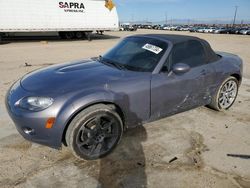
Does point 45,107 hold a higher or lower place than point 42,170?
higher

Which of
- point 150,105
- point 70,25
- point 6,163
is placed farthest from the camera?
point 70,25

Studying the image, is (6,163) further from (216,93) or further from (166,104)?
(216,93)

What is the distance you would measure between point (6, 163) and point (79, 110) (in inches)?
48.6

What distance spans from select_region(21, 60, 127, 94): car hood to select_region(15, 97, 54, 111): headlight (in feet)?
0.43

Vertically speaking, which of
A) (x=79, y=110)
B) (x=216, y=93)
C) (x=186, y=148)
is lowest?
(x=186, y=148)

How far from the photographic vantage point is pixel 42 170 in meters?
2.82

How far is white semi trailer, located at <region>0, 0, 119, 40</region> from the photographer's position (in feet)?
56.7

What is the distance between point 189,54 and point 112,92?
173cm

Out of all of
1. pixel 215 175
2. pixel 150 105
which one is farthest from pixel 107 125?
pixel 215 175

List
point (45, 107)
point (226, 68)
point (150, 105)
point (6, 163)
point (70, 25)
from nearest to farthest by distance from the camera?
1. point (45, 107)
2. point (6, 163)
3. point (150, 105)
4. point (226, 68)
5. point (70, 25)

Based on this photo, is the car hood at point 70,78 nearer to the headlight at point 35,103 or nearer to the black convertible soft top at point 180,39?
the headlight at point 35,103

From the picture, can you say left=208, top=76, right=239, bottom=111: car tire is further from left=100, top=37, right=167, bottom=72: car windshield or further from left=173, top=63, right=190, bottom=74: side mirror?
left=100, top=37, right=167, bottom=72: car windshield

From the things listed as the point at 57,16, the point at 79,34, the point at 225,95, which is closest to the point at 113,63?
the point at 225,95

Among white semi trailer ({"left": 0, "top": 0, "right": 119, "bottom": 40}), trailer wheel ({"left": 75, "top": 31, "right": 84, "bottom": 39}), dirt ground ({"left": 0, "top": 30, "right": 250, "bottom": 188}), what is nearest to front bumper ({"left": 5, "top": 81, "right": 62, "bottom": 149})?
dirt ground ({"left": 0, "top": 30, "right": 250, "bottom": 188})
